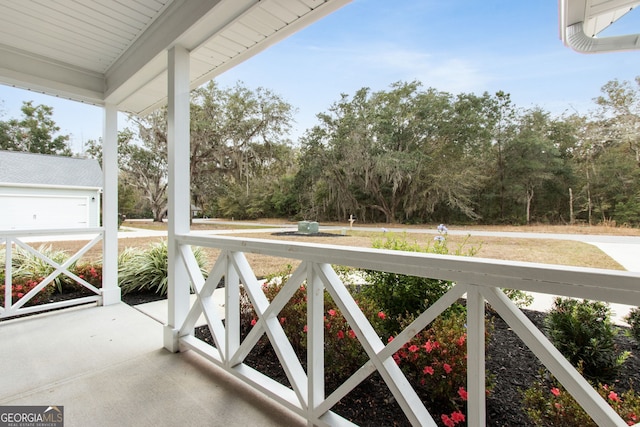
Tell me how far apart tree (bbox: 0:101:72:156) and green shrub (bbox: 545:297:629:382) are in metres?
4.38

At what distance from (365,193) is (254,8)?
1.17 m

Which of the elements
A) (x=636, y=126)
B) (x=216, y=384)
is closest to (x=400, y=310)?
(x=216, y=384)

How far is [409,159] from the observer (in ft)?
5.49

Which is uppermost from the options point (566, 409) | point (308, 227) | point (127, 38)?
point (127, 38)

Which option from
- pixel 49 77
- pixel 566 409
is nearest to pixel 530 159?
pixel 566 409

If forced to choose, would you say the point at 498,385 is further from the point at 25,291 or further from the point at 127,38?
the point at 25,291

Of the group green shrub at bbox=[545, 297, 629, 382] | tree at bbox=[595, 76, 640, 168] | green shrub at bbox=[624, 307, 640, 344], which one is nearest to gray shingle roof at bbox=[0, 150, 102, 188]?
tree at bbox=[595, 76, 640, 168]

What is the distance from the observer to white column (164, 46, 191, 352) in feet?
6.88

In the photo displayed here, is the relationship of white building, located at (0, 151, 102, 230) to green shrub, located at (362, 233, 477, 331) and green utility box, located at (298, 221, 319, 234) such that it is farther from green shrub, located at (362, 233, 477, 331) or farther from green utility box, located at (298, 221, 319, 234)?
green shrub, located at (362, 233, 477, 331)

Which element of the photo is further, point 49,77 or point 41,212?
point 41,212

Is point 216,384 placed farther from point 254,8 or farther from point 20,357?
point 254,8

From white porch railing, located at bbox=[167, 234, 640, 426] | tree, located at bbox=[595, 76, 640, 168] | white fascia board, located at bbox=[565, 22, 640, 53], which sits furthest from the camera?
white fascia board, located at bbox=[565, 22, 640, 53]

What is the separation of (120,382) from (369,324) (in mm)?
1570

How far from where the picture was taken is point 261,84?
7.83 ft
